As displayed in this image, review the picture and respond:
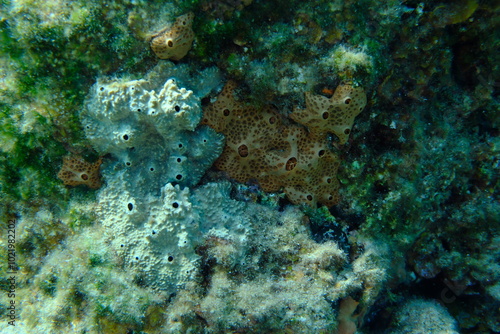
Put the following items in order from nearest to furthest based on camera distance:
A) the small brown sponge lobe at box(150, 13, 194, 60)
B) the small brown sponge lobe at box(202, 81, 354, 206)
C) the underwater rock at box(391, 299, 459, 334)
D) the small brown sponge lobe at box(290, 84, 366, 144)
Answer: the small brown sponge lobe at box(150, 13, 194, 60) → the small brown sponge lobe at box(290, 84, 366, 144) → the small brown sponge lobe at box(202, 81, 354, 206) → the underwater rock at box(391, 299, 459, 334)

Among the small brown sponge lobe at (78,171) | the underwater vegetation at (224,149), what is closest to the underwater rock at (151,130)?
the underwater vegetation at (224,149)

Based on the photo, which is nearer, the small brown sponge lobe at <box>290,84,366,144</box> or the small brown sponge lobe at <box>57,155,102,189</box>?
the small brown sponge lobe at <box>290,84,366,144</box>

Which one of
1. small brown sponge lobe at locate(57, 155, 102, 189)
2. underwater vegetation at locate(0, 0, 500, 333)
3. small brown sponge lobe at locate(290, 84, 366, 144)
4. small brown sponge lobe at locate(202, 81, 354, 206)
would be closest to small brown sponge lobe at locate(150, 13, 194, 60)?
underwater vegetation at locate(0, 0, 500, 333)

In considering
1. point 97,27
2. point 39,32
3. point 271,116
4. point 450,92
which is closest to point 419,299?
point 450,92

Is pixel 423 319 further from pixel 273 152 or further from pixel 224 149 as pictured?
pixel 224 149

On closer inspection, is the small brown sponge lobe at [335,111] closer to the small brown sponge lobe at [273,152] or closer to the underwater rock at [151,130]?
the small brown sponge lobe at [273,152]

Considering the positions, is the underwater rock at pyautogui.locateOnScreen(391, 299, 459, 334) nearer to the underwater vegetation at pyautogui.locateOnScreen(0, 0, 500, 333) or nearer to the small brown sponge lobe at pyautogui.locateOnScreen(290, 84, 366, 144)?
the underwater vegetation at pyautogui.locateOnScreen(0, 0, 500, 333)

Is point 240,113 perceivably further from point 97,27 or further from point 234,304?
point 234,304
